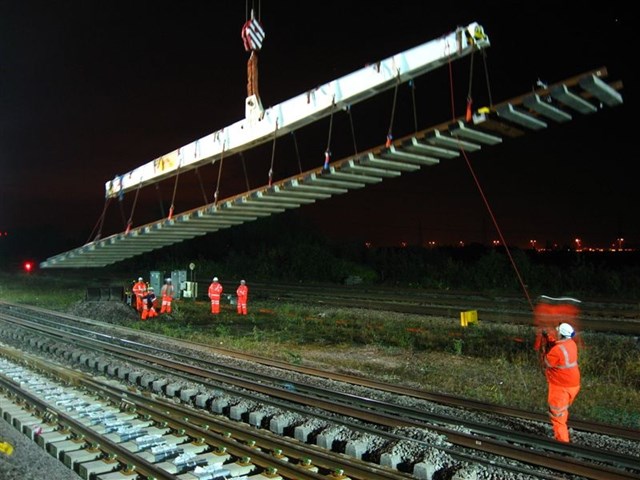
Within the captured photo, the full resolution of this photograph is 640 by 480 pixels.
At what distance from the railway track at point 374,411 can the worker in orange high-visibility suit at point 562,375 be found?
0.98 feet

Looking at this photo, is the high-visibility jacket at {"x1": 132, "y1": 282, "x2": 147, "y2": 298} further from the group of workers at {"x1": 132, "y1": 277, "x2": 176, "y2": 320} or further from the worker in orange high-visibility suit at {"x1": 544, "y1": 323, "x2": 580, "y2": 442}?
the worker in orange high-visibility suit at {"x1": 544, "y1": 323, "x2": 580, "y2": 442}

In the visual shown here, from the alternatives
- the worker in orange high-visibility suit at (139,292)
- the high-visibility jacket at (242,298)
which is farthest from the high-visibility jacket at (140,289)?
the high-visibility jacket at (242,298)

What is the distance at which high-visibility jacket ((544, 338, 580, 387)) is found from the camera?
6703mm

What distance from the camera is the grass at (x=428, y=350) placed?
9.98 meters

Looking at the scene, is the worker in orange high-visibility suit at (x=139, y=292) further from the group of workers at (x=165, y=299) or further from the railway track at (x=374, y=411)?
the railway track at (x=374, y=411)

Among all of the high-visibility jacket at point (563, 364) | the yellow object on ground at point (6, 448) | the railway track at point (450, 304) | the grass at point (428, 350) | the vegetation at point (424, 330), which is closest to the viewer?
the yellow object on ground at point (6, 448)

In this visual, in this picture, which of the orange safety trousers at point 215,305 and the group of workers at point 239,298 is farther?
the orange safety trousers at point 215,305

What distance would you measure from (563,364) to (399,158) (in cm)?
637

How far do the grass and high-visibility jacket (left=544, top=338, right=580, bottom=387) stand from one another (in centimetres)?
211

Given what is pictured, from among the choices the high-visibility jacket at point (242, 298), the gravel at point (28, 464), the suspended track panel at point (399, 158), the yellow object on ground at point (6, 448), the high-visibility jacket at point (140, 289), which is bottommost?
the gravel at point (28, 464)

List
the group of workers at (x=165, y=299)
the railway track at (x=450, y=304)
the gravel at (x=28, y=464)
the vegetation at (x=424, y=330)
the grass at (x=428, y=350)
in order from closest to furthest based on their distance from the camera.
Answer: the gravel at (x=28, y=464), the grass at (x=428, y=350), the vegetation at (x=424, y=330), the railway track at (x=450, y=304), the group of workers at (x=165, y=299)

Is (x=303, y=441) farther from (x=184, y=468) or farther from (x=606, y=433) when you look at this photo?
(x=606, y=433)

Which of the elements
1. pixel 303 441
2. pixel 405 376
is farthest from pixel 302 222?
pixel 303 441

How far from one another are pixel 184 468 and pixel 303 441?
164 cm
